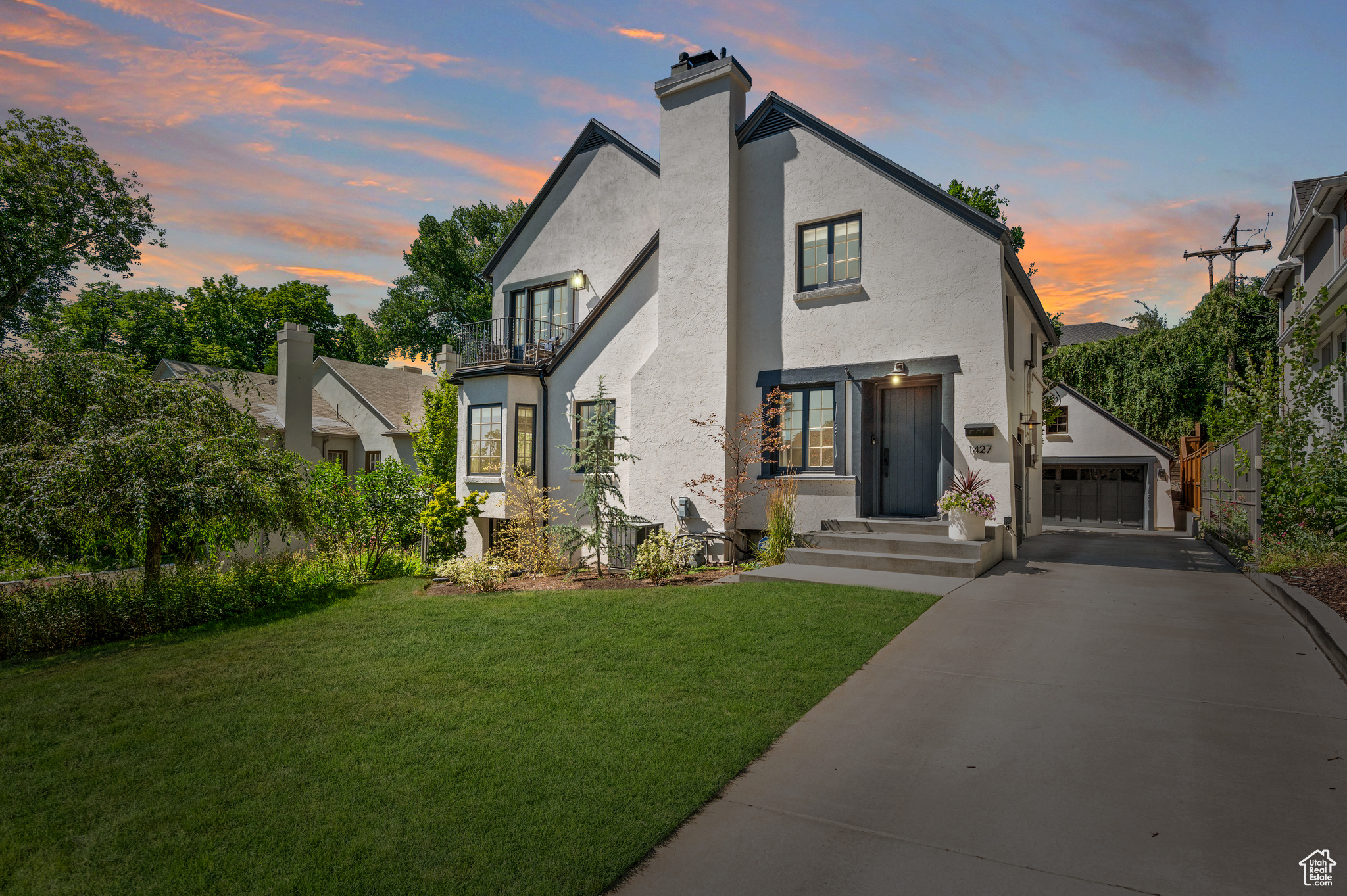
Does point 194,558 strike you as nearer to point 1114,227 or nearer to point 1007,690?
point 1007,690

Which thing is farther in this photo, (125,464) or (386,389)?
(386,389)

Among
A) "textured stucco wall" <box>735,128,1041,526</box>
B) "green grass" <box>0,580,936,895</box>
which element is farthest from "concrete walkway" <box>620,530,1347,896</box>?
"textured stucco wall" <box>735,128,1041,526</box>

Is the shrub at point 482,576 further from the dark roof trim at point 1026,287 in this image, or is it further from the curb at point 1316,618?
the dark roof trim at point 1026,287

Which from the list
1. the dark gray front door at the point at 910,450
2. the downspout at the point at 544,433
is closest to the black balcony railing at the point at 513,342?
the downspout at the point at 544,433

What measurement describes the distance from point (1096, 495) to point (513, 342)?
67.4ft

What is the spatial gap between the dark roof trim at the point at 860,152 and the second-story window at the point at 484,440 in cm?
796

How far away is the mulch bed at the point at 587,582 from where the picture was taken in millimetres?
9391

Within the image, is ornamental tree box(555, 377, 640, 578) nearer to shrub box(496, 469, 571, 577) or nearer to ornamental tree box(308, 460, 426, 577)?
shrub box(496, 469, 571, 577)

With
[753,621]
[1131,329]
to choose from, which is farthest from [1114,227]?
[1131,329]

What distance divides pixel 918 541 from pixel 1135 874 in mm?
7059

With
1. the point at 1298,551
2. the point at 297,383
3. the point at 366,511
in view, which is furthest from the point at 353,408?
the point at 1298,551

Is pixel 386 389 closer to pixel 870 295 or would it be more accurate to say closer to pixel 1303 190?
pixel 870 295

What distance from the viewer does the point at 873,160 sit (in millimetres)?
10812

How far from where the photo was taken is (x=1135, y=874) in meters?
2.54
